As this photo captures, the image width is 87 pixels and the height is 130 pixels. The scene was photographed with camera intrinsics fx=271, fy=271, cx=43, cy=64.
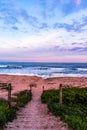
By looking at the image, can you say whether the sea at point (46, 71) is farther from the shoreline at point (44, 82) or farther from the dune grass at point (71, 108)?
the dune grass at point (71, 108)

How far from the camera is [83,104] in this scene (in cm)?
2053

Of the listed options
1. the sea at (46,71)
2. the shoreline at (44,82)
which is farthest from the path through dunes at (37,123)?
the sea at (46,71)

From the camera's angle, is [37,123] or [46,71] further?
[46,71]

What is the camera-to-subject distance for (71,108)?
17453 millimetres

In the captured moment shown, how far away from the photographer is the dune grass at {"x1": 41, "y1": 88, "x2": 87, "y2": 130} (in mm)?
12166

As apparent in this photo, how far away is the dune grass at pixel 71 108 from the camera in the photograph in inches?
479

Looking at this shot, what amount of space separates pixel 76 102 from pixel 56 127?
29.2 feet

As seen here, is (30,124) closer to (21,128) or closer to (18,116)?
(21,128)

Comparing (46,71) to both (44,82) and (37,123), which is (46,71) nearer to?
(44,82)

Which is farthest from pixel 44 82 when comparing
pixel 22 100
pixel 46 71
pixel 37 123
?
pixel 46 71

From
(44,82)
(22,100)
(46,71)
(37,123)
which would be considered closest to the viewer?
(37,123)

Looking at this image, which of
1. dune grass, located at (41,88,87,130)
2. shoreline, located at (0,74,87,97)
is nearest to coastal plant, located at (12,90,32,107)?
dune grass, located at (41,88,87,130)

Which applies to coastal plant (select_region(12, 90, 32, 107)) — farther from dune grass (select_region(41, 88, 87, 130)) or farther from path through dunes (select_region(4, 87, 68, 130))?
path through dunes (select_region(4, 87, 68, 130))

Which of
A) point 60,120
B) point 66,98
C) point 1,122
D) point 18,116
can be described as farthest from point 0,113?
point 66,98
